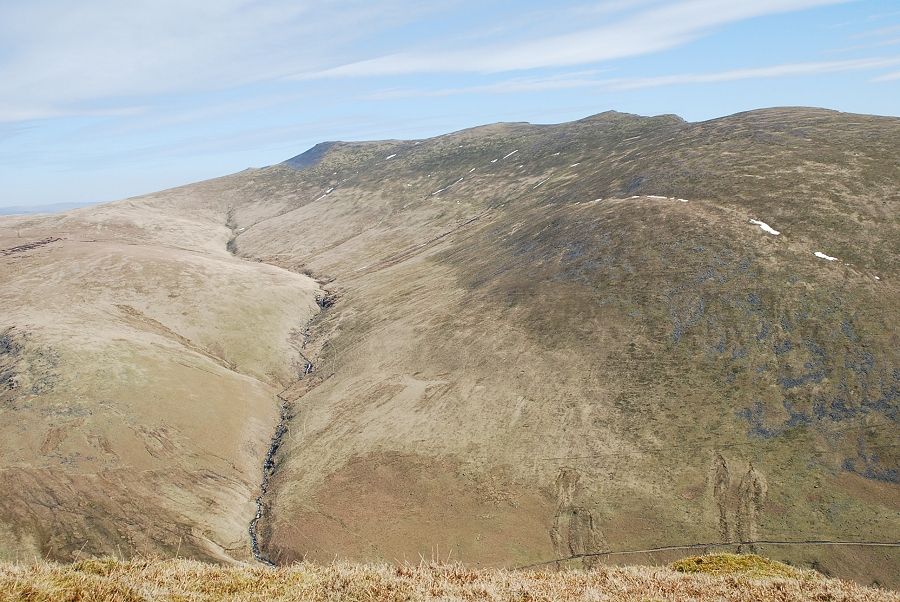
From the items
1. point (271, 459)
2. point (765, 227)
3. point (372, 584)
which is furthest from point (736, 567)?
point (765, 227)

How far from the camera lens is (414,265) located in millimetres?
125375

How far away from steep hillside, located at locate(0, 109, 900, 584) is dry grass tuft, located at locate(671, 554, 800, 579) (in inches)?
1185

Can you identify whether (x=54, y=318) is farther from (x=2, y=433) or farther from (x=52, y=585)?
(x=52, y=585)

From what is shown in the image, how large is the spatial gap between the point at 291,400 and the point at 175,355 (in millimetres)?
19341

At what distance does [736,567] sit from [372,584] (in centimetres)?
1334

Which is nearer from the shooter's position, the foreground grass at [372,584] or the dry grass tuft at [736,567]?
the foreground grass at [372,584]

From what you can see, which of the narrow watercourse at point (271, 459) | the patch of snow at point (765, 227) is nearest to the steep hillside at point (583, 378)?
the patch of snow at point (765, 227)

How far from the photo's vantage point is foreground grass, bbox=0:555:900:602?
10953 millimetres

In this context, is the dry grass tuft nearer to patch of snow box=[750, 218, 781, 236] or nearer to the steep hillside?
the steep hillside

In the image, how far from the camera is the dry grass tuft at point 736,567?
18.0 meters

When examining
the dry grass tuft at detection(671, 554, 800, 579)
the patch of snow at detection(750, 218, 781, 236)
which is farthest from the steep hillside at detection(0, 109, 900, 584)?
the dry grass tuft at detection(671, 554, 800, 579)

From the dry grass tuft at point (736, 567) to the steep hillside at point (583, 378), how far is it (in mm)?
30109

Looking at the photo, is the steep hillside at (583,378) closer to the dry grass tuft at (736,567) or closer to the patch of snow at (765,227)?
the patch of snow at (765,227)

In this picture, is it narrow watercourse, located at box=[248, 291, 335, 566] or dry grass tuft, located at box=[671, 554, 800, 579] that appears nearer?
dry grass tuft, located at box=[671, 554, 800, 579]
